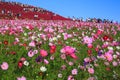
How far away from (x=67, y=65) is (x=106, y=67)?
718mm

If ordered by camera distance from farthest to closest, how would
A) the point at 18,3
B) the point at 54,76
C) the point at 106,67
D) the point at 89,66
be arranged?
the point at 18,3, the point at 106,67, the point at 89,66, the point at 54,76

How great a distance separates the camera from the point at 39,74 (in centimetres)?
576

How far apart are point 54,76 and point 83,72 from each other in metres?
0.59

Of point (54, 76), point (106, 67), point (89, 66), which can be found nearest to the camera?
point (54, 76)

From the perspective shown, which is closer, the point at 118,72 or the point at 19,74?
the point at 19,74

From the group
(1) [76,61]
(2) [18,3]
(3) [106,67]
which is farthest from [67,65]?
(2) [18,3]

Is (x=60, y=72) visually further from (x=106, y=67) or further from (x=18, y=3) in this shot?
(x=18, y=3)

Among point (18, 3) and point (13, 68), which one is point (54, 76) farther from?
point (18, 3)

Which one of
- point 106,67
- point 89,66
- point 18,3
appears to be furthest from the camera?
point 18,3

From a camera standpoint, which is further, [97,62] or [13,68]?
[97,62]

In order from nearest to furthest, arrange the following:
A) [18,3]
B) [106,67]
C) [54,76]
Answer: [54,76], [106,67], [18,3]

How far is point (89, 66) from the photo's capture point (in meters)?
6.06

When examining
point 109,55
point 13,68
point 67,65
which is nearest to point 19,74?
point 13,68

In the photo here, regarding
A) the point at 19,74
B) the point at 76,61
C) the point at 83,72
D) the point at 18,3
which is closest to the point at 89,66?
the point at 83,72
